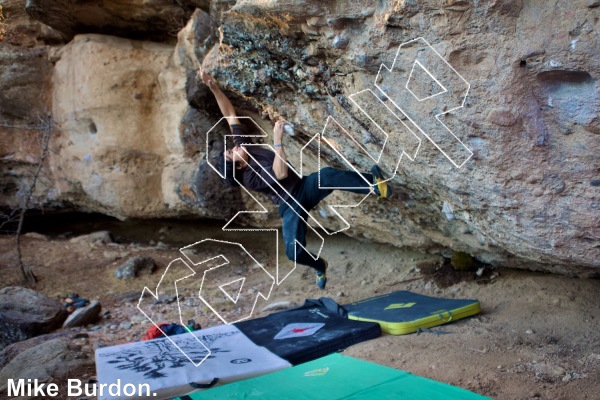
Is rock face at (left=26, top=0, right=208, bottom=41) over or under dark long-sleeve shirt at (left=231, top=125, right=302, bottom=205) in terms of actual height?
over

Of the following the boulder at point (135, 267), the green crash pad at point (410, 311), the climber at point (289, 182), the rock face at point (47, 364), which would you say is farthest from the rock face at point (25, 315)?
the green crash pad at point (410, 311)

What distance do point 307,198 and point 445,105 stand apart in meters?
1.01

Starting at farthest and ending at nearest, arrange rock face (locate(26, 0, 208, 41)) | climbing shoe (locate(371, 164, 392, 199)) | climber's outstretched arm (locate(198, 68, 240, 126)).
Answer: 1. rock face (locate(26, 0, 208, 41))
2. climber's outstretched arm (locate(198, 68, 240, 126))
3. climbing shoe (locate(371, 164, 392, 199))

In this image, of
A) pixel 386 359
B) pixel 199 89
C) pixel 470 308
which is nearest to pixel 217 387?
pixel 386 359

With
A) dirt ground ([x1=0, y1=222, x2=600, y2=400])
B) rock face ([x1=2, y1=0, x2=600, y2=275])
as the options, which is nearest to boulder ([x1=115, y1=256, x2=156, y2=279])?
dirt ground ([x1=0, y1=222, x2=600, y2=400])

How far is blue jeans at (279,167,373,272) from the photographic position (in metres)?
3.18

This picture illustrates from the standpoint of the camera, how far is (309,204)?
3.36 m

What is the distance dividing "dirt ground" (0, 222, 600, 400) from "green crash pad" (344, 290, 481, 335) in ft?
0.24

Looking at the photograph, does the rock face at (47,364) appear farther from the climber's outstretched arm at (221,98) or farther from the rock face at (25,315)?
the climber's outstretched arm at (221,98)

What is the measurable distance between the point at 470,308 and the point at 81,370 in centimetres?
236

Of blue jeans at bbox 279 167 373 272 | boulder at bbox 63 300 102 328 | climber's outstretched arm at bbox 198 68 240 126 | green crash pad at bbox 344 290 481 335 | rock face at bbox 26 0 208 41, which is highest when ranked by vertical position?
rock face at bbox 26 0 208 41

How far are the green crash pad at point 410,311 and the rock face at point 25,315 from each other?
228 cm

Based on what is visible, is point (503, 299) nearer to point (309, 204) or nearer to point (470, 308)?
point (470, 308)

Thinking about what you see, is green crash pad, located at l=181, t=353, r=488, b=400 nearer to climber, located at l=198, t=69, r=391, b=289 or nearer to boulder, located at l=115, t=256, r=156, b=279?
climber, located at l=198, t=69, r=391, b=289
